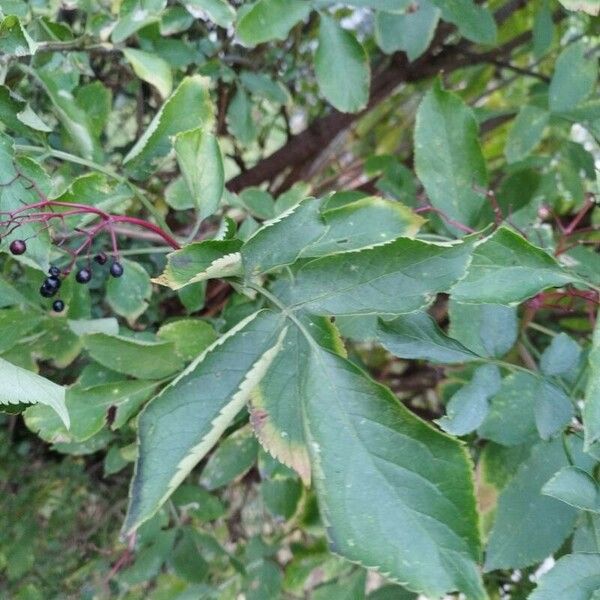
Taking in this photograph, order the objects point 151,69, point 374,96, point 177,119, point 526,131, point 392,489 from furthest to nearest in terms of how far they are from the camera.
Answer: point 374,96 < point 526,131 < point 151,69 < point 177,119 < point 392,489

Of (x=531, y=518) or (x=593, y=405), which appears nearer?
(x=593, y=405)

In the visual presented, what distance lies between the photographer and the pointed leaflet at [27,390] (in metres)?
0.33

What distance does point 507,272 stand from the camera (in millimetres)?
385

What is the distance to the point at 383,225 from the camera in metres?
0.41

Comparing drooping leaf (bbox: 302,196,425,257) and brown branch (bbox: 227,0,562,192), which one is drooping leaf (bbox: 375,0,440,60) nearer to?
brown branch (bbox: 227,0,562,192)

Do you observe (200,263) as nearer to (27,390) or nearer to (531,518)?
(27,390)

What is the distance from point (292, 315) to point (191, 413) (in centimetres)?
8

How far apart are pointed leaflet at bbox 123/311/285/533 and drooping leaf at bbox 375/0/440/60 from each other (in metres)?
0.47

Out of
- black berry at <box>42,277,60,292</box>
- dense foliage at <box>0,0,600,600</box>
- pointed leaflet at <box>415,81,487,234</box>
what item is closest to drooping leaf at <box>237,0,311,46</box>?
dense foliage at <box>0,0,600,600</box>

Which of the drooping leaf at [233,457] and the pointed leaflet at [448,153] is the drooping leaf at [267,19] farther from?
the drooping leaf at [233,457]

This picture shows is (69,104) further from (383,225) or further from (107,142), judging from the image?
(107,142)

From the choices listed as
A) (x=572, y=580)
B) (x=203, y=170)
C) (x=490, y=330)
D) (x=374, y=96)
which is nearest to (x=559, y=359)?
(x=490, y=330)

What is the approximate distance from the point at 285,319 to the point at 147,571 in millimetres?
490

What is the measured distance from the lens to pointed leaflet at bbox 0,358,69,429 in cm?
33
